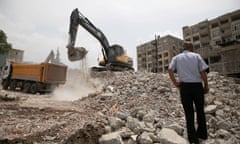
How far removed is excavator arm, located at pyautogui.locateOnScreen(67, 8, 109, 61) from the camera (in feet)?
30.6

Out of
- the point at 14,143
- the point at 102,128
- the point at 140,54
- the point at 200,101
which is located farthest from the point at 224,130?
the point at 140,54

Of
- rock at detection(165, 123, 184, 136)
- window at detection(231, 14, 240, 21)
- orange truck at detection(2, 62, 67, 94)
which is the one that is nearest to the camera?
rock at detection(165, 123, 184, 136)

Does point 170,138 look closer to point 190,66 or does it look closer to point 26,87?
point 190,66

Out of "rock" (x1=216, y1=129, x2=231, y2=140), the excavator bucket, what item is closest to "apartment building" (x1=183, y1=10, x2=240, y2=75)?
the excavator bucket

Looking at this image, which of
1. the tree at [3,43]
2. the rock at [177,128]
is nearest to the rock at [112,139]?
the rock at [177,128]

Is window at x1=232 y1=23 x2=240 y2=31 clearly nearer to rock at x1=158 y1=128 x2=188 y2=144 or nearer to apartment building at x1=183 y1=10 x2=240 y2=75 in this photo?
apartment building at x1=183 y1=10 x2=240 y2=75

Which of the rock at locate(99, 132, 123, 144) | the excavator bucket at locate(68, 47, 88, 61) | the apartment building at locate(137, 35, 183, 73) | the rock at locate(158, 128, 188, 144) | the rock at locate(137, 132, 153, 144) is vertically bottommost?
the rock at locate(99, 132, 123, 144)

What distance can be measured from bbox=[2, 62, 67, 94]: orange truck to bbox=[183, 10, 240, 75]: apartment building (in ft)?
66.3

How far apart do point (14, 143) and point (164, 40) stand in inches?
1769

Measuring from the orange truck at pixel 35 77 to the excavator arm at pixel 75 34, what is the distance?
61.9 inches

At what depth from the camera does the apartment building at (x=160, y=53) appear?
41.4m

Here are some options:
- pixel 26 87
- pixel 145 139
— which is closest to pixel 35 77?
pixel 26 87

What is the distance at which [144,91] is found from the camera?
5438mm

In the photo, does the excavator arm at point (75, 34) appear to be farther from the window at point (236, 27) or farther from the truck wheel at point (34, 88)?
the window at point (236, 27)
